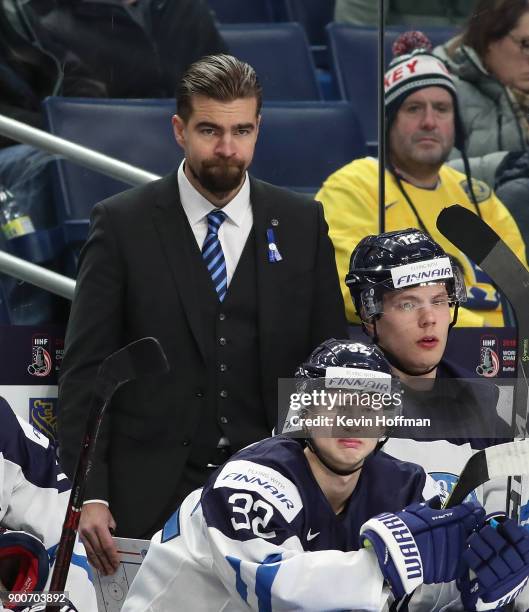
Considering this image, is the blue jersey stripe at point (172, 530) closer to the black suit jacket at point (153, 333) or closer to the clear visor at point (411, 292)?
the black suit jacket at point (153, 333)

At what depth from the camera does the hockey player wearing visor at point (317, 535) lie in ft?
7.09

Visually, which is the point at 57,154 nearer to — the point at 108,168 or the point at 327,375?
the point at 108,168

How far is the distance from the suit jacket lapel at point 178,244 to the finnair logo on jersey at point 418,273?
409 mm

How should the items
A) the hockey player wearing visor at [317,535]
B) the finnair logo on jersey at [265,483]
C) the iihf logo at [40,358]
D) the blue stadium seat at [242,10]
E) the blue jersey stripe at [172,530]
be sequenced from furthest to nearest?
Answer: the blue stadium seat at [242,10], the iihf logo at [40,358], the blue jersey stripe at [172,530], the finnair logo on jersey at [265,483], the hockey player wearing visor at [317,535]

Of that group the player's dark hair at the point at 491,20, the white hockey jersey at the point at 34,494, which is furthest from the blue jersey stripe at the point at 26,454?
the player's dark hair at the point at 491,20

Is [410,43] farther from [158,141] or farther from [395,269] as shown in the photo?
[395,269]

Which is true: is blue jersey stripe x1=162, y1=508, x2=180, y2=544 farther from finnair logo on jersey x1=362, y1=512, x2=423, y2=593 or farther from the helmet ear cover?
the helmet ear cover

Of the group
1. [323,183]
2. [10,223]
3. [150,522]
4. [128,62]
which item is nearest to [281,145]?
[323,183]

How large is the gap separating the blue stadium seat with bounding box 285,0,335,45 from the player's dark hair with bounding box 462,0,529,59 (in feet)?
1.23

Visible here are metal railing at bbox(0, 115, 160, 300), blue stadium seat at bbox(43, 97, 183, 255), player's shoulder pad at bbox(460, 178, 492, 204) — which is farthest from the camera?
player's shoulder pad at bbox(460, 178, 492, 204)

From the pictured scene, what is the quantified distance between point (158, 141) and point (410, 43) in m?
0.68

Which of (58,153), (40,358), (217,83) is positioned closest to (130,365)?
(217,83)

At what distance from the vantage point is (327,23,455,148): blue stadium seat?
358cm

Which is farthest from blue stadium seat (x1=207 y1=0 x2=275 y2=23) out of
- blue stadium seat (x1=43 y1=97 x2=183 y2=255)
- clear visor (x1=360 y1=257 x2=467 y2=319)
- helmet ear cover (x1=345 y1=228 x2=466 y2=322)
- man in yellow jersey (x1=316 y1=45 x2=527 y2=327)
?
clear visor (x1=360 y1=257 x2=467 y2=319)
